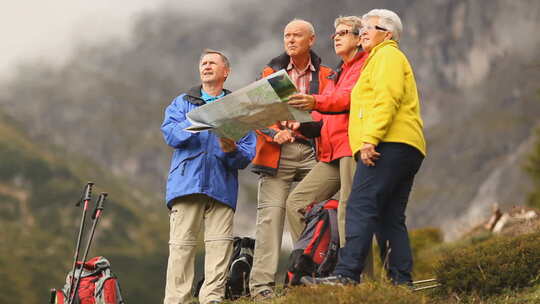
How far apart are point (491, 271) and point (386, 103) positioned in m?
2.24

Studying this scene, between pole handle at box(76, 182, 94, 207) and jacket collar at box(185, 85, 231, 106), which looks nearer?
jacket collar at box(185, 85, 231, 106)

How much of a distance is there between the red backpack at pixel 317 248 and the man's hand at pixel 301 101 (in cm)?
131

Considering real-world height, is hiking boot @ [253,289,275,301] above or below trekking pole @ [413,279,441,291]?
below

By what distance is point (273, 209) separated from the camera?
833 cm

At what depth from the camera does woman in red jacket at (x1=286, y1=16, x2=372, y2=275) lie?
739 centimetres

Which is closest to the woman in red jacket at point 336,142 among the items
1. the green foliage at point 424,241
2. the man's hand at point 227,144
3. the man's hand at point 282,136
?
the man's hand at point 282,136

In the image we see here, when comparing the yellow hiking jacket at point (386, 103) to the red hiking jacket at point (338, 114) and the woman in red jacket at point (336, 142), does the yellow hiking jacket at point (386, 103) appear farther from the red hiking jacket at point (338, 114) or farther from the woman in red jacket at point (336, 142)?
the woman in red jacket at point (336, 142)

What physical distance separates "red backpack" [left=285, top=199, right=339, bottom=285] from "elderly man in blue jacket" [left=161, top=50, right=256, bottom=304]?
1.07 metres

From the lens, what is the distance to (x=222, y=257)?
8164 millimetres

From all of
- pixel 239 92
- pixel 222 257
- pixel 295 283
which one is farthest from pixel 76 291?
pixel 239 92

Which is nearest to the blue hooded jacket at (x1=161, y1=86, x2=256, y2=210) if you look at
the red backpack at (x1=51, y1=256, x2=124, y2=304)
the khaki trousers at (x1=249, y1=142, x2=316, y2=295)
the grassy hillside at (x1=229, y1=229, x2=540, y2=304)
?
the khaki trousers at (x1=249, y1=142, x2=316, y2=295)

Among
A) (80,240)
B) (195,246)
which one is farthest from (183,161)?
(80,240)

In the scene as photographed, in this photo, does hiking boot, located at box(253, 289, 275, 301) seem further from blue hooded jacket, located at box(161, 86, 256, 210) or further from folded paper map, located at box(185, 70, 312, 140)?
folded paper map, located at box(185, 70, 312, 140)

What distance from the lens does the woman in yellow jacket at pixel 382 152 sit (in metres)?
6.39
